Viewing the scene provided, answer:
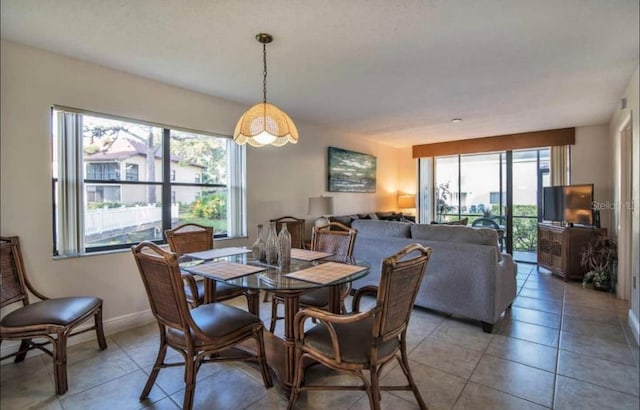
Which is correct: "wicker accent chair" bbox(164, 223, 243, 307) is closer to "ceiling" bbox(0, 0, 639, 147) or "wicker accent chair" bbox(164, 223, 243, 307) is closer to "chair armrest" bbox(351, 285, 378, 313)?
"chair armrest" bbox(351, 285, 378, 313)

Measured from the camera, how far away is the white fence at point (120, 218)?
2.86m

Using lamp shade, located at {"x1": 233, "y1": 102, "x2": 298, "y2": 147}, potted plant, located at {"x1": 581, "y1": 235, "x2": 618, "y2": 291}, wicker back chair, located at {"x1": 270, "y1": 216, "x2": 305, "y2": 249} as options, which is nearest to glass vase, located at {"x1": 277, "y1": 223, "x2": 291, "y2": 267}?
lamp shade, located at {"x1": 233, "y1": 102, "x2": 298, "y2": 147}

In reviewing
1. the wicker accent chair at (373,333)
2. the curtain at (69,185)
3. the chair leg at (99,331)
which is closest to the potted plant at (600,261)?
the wicker accent chair at (373,333)

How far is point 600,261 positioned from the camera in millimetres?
4145

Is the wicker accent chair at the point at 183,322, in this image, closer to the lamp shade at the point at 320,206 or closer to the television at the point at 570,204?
the lamp shade at the point at 320,206

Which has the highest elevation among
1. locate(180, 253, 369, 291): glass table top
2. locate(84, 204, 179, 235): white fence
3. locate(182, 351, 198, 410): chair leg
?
locate(84, 204, 179, 235): white fence

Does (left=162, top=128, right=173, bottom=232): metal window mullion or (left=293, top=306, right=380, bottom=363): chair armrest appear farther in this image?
(left=162, top=128, right=173, bottom=232): metal window mullion

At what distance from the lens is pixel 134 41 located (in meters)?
2.36

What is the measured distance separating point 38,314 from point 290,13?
2.58 meters

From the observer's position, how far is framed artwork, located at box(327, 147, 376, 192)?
5371 mm

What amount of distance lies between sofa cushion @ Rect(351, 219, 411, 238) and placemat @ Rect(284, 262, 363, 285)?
137 cm

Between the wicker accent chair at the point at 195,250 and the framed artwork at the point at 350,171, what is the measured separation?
2698mm

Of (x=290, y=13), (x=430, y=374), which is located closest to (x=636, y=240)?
(x=430, y=374)

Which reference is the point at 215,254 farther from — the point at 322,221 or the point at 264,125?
the point at 322,221
